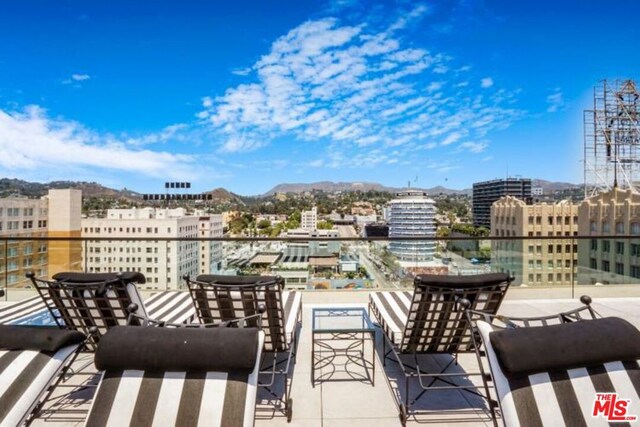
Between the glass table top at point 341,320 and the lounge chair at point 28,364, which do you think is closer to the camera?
the lounge chair at point 28,364

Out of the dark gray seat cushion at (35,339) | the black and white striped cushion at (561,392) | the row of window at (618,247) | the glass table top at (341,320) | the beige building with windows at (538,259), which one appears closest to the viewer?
the black and white striped cushion at (561,392)

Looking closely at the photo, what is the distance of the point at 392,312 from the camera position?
10.7 feet

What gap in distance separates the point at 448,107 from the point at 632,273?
61100 mm

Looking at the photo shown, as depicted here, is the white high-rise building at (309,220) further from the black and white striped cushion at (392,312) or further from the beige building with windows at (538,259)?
the black and white striped cushion at (392,312)

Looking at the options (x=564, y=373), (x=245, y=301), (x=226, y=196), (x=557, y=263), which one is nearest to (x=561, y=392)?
(x=564, y=373)

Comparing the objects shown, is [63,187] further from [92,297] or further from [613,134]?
[613,134]

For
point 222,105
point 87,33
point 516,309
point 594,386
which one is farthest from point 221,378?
point 222,105

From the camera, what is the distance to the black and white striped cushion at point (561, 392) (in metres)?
1.48

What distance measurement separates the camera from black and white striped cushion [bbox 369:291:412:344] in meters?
2.80

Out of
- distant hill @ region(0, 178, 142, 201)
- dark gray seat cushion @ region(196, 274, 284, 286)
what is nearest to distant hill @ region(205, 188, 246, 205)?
distant hill @ region(0, 178, 142, 201)

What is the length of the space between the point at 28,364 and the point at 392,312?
2622 mm

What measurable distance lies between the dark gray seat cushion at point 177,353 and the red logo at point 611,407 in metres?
1.50

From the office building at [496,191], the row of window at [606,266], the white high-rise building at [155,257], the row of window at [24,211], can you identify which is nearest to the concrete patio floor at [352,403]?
the white high-rise building at [155,257]

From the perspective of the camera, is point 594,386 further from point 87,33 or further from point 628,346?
point 87,33
